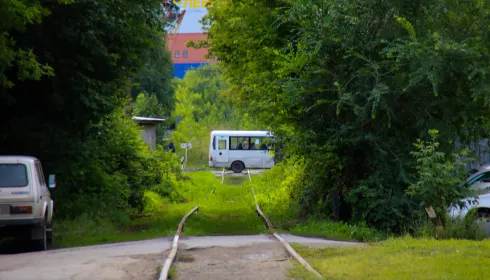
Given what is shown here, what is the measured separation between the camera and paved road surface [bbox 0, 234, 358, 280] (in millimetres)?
9930

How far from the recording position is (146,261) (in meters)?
11.2

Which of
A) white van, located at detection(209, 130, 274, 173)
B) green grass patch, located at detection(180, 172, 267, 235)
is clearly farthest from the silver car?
white van, located at detection(209, 130, 274, 173)

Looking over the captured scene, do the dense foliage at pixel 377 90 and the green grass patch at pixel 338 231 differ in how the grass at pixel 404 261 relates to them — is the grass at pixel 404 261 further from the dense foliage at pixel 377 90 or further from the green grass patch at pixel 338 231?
the dense foliage at pixel 377 90

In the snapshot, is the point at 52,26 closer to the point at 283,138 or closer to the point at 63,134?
the point at 63,134

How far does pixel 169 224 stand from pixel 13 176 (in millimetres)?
6149

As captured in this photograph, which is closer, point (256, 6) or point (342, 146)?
point (342, 146)

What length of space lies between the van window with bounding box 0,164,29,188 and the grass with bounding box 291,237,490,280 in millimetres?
5356

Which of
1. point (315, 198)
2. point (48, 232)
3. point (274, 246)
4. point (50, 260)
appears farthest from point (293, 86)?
point (50, 260)

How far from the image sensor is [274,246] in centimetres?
1312

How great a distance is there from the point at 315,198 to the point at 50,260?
9.77 m

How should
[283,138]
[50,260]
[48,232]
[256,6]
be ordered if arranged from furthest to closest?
[256,6], [283,138], [48,232], [50,260]

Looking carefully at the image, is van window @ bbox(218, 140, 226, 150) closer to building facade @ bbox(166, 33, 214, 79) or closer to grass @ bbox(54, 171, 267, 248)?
grass @ bbox(54, 171, 267, 248)

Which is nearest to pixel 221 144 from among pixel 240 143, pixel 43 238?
pixel 240 143

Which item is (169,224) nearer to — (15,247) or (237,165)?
(15,247)
